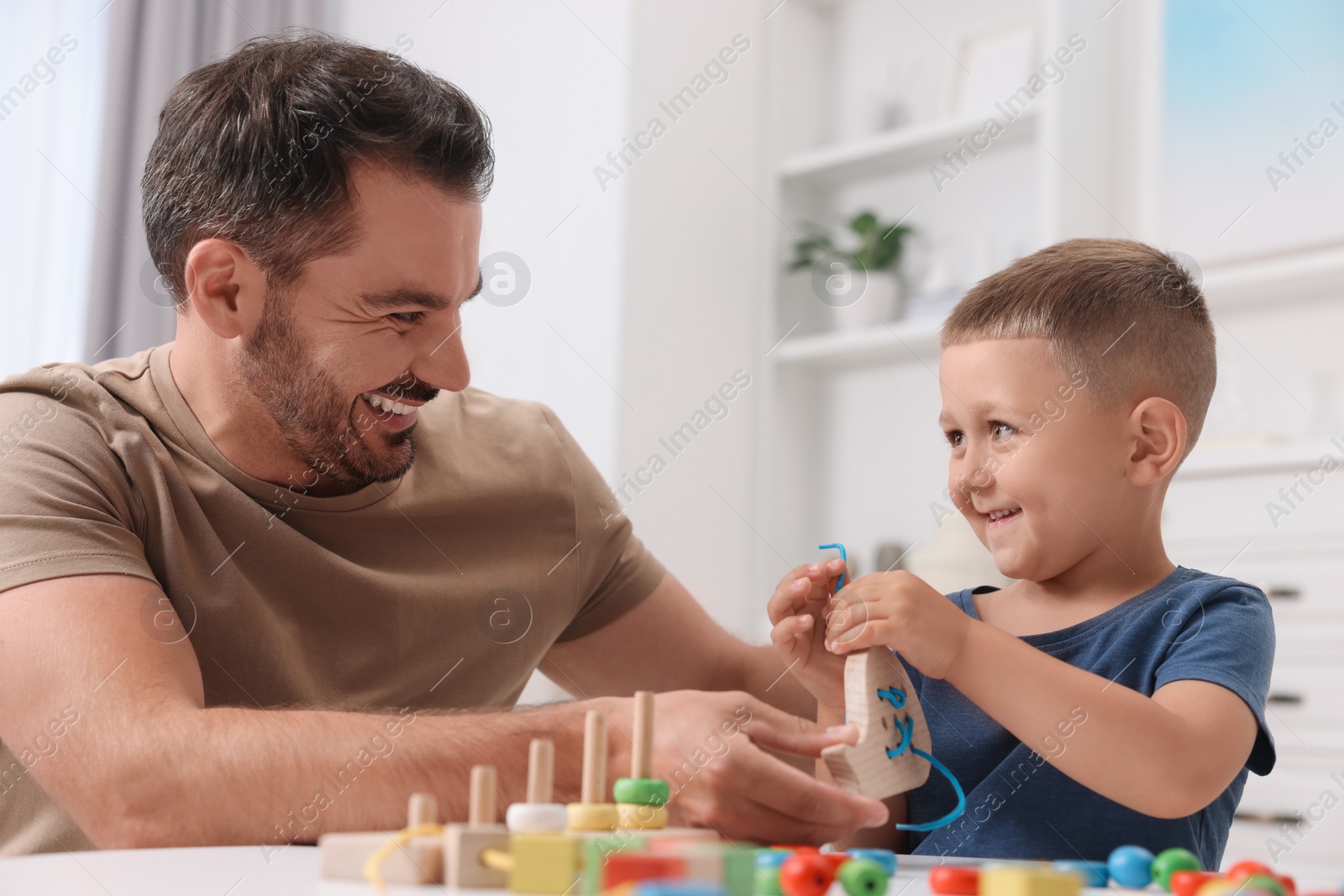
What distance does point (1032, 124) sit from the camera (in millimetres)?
2826

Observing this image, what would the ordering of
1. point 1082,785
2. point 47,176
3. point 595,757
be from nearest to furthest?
point 595,757
point 1082,785
point 47,176

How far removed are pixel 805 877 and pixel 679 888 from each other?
212mm

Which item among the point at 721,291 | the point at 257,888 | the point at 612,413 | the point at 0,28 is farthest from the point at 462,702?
the point at 0,28

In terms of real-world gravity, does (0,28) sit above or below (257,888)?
above

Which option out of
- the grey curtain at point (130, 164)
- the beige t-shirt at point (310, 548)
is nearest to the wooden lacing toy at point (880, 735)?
the beige t-shirt at point (310, 548)

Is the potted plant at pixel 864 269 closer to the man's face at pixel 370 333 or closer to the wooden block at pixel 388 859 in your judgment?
the man's face at pixel 370 333

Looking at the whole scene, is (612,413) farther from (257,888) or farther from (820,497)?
(257,888)

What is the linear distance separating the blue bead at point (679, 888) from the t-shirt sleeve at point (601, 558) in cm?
109

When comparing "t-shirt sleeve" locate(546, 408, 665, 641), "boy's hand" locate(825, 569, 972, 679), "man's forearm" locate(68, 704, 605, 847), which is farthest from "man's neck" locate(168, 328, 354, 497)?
"boy's hand" locate(825, 569, 972, 679)

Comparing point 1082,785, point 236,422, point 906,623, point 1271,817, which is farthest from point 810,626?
point 1271,817

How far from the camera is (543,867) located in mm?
584

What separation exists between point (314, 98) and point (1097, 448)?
94 cm

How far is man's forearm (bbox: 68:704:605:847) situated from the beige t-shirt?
98 millimetres

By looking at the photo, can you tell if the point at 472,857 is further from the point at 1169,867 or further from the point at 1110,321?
the point at 1110,321
